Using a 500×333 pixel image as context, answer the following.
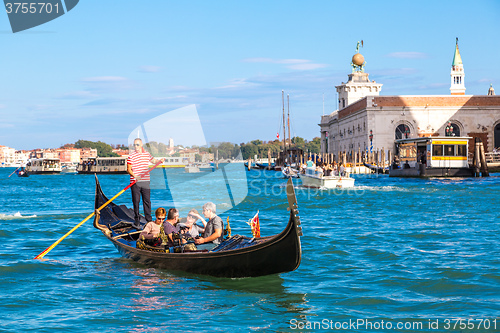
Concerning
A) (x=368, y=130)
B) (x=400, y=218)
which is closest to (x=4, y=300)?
(x=400, y=218)

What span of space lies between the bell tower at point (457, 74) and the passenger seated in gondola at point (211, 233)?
7514 centimetres

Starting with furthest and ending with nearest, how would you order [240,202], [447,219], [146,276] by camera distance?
[240,202] < [447,219] < [146,276]

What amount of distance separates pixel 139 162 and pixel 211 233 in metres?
2.58

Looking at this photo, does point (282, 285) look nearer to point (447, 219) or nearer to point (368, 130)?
point (447, 219)

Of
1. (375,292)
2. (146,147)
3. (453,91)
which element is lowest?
(375,292)

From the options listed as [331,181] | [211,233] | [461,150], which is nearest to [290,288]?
[211,233]

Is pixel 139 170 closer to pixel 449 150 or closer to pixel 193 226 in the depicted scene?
pixel 193 226

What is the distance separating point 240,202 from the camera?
847 inches

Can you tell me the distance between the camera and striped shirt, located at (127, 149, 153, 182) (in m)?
9.49

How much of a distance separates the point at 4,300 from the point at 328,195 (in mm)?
18137

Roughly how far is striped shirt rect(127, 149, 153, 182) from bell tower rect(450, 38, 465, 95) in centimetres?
7366

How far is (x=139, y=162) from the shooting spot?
376 inches

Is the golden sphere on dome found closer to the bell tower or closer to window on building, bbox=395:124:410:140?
the bell tower

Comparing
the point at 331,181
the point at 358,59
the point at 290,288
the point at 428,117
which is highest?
the point at 358,59
